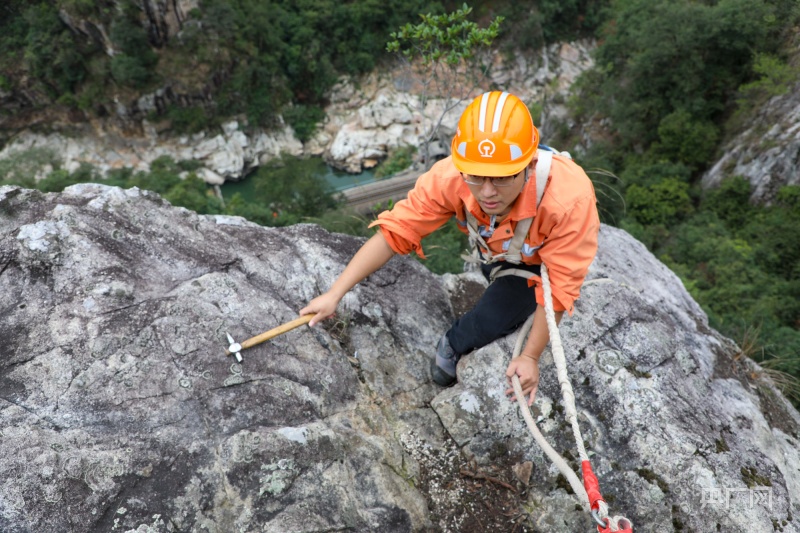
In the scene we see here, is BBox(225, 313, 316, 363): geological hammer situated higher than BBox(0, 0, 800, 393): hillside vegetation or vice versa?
BBox(225, 313, 316, 363): geological hammer

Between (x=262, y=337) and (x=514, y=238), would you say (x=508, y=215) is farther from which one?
(x=262, y=337)

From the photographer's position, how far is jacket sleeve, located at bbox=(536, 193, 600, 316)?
245cm

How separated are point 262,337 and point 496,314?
148cm

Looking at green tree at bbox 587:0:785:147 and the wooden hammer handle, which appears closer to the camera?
the wooden hammer handle

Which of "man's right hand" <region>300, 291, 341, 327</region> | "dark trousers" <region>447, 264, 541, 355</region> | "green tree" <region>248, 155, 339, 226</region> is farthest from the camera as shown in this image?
"green tree" <region>248, 155, 339, 226</region>

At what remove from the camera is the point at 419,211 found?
9.24ft

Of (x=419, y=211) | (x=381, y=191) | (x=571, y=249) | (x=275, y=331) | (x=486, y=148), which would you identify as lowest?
(x=381, y=191)

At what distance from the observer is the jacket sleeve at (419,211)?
276 centimetres

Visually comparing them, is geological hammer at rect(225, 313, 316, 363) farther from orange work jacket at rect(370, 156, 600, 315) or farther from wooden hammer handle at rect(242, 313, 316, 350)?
orange work jacket at rect(370, 156, 600, 315)

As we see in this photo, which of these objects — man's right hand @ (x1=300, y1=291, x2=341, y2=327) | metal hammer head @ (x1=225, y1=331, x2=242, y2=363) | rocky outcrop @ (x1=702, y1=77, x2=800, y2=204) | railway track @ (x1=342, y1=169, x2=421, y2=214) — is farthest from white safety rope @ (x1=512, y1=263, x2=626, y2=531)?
railway track @ (x1=342, y1=169, x2=421, y2=214)

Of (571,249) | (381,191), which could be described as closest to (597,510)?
(571,249)

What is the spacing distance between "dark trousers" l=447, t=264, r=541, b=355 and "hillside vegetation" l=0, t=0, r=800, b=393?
2.33 m

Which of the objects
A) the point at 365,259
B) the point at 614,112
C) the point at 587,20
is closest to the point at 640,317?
the point at 365,259

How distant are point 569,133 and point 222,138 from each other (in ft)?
65.6
